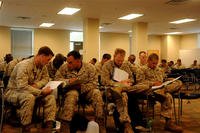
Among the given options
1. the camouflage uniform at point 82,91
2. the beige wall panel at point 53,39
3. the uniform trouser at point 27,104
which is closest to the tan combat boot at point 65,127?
the camouflage uniform at point 82,91

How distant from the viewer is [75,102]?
370 cm

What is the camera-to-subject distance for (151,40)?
17.3 metres

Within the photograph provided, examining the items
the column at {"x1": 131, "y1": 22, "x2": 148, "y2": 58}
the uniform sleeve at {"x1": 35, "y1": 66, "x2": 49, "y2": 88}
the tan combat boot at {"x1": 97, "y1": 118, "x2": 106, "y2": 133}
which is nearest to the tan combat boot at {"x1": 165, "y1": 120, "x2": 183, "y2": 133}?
the tan combat boot at {"x1": 97, "y1": 118, "x2": 106, "y2": 133}

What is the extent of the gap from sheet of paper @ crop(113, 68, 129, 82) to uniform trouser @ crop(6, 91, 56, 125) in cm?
108

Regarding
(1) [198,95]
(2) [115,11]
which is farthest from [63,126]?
(2) [115,11]

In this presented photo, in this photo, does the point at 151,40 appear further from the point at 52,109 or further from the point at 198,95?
the point at 52,109

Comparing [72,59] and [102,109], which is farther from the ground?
[72,59]

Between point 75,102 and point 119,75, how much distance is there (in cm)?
85

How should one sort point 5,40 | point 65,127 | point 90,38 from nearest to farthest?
point 65,127 < point 90,38 < point 5,40

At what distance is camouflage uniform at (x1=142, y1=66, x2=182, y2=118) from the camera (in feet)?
14.1

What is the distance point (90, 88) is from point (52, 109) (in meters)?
0.70

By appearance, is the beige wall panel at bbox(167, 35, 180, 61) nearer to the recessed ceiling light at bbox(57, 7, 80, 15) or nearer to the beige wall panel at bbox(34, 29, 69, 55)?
the beige wall panel at bbox(34, 29, 69, 55)

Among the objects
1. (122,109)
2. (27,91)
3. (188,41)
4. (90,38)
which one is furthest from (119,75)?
(188,41)

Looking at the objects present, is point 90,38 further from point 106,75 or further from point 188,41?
point 188,41
